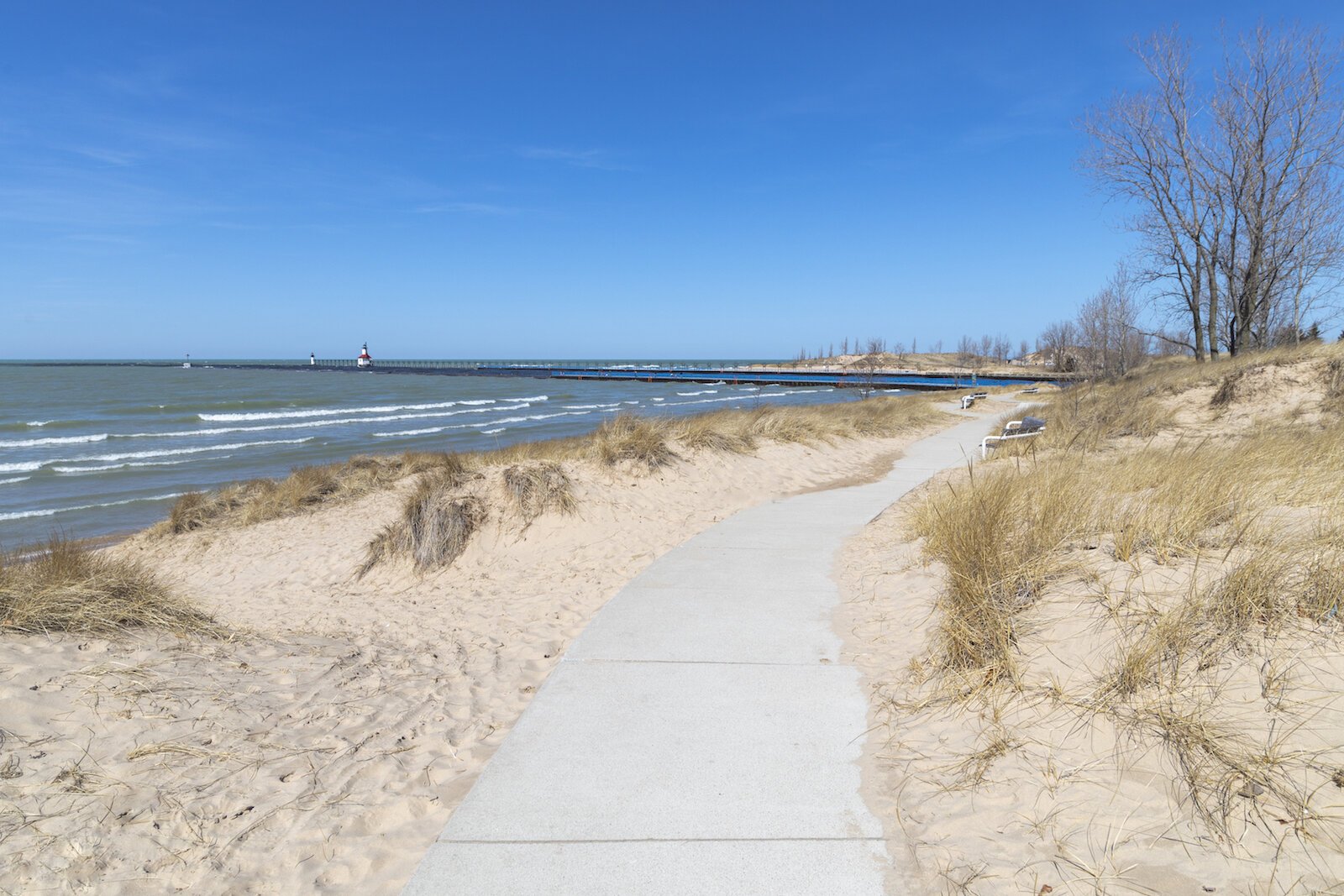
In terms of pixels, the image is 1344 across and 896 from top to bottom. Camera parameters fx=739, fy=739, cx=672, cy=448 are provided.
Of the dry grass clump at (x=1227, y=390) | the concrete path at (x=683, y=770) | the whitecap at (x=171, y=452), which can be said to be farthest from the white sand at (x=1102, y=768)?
the whitecap at (x=171, y=452)

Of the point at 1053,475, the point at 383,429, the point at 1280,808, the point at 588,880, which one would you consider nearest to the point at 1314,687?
the point at 1280,808

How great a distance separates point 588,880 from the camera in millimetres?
2953

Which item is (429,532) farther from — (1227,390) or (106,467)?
(106,467)

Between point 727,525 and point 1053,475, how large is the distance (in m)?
3.88

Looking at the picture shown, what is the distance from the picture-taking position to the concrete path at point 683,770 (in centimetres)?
300

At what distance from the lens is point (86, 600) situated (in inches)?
204

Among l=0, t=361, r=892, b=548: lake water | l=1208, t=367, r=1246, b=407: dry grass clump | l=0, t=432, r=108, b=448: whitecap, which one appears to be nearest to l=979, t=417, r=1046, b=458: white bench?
l=1208, t=367, r=1246, b=407: dry grass clump

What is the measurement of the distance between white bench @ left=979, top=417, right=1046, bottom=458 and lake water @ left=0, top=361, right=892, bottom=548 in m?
8.55

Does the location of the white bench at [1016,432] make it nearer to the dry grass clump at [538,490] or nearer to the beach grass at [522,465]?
the beach grass at [522,465]

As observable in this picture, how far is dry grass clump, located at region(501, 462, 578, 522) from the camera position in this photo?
10273 mm

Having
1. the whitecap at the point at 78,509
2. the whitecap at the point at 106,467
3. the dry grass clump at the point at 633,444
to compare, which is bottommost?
the whitecap at the point at 78,509

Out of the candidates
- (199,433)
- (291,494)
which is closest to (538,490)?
(291,494)

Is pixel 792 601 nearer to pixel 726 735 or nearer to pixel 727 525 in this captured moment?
pixel 726 735

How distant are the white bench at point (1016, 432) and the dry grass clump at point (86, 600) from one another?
464 inches
